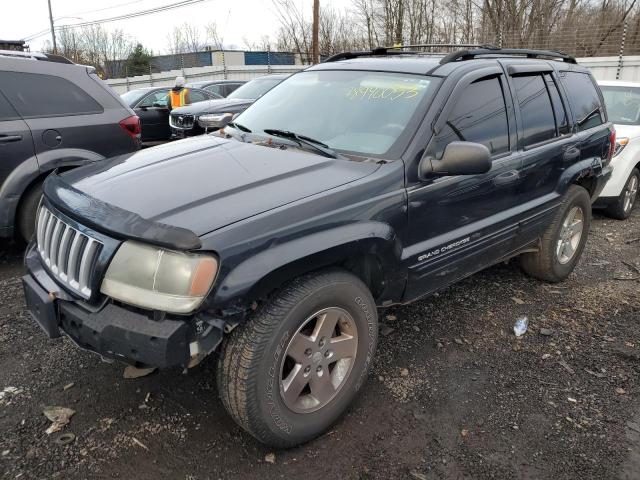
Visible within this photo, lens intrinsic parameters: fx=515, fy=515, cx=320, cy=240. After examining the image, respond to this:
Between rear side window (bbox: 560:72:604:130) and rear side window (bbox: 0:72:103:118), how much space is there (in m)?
4.25

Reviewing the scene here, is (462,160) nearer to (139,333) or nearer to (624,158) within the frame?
(139,333)

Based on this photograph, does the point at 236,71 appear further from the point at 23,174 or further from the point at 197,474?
the point at 197,474

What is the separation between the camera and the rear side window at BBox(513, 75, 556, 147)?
3.60m

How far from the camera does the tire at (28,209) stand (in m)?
4.59

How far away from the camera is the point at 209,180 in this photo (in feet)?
8.22

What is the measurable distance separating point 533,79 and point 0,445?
400 centimetres

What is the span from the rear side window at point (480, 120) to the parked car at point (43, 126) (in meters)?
3.19

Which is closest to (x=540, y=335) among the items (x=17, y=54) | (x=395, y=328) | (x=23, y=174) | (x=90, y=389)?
(x=395, y=328)

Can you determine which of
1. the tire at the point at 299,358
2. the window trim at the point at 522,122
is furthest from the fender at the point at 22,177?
the window trim at the point at 522,122

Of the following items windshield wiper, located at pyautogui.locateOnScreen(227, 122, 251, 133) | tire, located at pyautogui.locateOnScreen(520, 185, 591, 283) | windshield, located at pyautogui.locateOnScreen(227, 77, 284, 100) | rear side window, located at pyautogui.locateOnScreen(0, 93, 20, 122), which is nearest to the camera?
windshield wiper, located at pyautogui.locateOnScreen(227, 122, 251, 133)

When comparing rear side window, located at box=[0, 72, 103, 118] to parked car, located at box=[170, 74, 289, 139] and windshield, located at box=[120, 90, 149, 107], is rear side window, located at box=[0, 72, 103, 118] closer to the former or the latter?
parked car, located at box=[170, 74, 289, 139]

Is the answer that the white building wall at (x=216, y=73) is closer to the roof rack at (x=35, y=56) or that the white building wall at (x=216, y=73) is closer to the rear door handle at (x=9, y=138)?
the roof rack at (x=35, y=56)

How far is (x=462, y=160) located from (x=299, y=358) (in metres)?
1.31

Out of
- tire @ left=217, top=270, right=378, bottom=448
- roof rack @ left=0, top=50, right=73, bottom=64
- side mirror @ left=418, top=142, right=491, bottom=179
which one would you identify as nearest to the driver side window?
roof rack @ left=0, top=50, right=73, bottom=64
